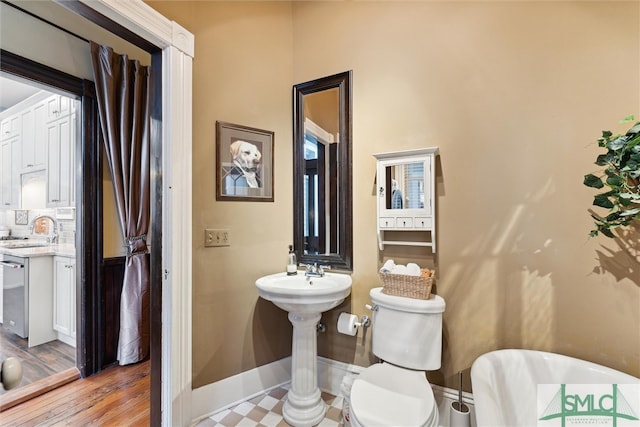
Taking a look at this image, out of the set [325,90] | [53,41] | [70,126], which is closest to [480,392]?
[325,90]

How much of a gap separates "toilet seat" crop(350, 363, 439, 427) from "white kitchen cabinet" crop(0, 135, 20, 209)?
3997 mm

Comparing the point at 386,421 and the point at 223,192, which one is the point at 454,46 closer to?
the point at 223,192

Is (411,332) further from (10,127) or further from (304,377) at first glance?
(10,127)

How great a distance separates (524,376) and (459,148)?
47.4 inches

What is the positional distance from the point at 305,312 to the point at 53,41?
8.62 ft

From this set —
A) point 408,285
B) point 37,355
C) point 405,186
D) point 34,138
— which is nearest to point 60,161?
point 34,138

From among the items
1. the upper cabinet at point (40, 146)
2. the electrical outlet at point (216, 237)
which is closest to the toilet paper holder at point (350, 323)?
the electrical outlet at point (216, 237)

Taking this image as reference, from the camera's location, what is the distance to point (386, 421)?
1.18 m

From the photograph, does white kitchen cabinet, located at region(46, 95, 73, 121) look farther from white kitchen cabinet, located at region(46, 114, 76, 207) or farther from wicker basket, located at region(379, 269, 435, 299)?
wicker basket, located at region(379, 269, 435, 299)

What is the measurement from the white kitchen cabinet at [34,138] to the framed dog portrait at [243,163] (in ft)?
7.38

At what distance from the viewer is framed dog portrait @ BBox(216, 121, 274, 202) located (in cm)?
188

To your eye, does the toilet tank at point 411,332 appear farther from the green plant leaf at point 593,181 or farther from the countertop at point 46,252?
the countertop at point 46,252

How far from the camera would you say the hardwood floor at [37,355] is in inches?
87.8

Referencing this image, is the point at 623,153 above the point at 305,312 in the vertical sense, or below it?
above
